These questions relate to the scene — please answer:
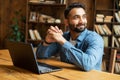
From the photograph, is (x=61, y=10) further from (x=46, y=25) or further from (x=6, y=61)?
(x=6, y=61)

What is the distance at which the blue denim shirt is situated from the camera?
5.47 ft

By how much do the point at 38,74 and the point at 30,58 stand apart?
0.12 meters

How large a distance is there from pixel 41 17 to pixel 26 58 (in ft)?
10.1

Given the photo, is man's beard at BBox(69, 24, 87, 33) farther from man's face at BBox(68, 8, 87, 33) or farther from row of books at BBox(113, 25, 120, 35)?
row of books at BBox(113, 25, 120, 35)

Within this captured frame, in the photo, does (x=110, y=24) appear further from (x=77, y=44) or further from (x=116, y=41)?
(x=77, y=44)

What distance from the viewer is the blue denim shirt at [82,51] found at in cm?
167

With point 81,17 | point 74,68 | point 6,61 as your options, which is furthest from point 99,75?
point 6,61

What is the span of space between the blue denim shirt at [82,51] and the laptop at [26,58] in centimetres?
16

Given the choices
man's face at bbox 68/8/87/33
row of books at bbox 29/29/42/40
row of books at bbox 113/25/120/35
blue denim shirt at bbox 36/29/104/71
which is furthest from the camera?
row of books at bbox 29/29/42/40

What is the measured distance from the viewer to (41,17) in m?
4.59

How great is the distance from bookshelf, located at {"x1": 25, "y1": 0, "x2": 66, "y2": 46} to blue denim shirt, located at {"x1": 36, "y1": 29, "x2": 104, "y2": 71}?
2.35 meters

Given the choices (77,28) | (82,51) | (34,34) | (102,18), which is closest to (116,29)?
(102,18)

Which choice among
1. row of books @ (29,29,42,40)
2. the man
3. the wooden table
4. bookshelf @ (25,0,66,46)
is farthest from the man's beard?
row of books @ (29,29,42,40)

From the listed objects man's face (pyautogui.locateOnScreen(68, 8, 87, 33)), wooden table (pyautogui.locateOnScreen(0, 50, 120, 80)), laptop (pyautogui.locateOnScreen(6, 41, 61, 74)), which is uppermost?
man's face (pyautogui.locateOnScreen(68, 8, 87, 33))
